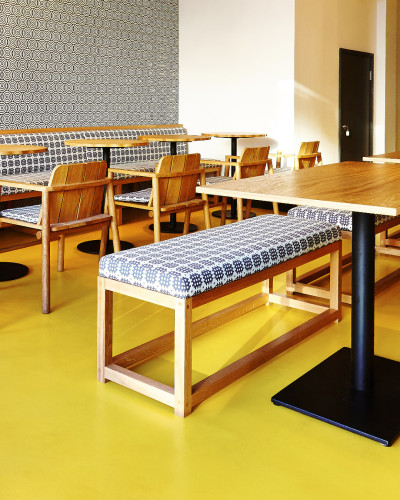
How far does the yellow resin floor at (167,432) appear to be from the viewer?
6.06 feet

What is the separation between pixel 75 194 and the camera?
357 cm

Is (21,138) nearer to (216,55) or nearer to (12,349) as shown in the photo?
(216,55)

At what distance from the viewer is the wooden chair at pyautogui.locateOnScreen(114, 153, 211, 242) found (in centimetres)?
420

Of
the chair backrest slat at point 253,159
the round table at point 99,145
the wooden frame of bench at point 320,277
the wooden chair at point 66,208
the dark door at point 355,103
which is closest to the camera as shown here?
the wooden chair at point 66,208

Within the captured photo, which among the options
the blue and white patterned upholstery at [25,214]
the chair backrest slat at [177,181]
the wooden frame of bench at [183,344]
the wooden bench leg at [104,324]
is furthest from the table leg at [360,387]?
the chair backrest slat at [177,181]

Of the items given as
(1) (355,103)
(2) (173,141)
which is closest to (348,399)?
(2) (173,141)

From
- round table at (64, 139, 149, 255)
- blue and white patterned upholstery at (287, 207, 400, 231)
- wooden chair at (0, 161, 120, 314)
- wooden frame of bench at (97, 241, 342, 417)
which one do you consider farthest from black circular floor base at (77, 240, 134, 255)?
wooden frame of bench at (97, 241, 342, 417)

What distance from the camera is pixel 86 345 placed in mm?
2975

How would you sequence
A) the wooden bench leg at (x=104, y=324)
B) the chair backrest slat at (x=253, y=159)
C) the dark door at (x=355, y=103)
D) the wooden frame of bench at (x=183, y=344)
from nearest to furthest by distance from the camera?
the wooden frame of bench at (x=183, y=344), the wooden bench leg at (x=104, y=324), the chair backrest slat at (x=253, y=159), the dark door at (x=355, y=103)

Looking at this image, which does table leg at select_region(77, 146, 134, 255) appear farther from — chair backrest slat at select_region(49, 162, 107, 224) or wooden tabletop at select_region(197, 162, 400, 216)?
wooden tabletop at select_region(197, 162, 400, 216)

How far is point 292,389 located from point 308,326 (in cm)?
66

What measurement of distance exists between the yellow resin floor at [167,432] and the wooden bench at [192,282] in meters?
0.06

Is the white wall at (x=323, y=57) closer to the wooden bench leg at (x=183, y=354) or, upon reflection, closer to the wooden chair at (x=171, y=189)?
the wooden chair at (x=171, y=189)

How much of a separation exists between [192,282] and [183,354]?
272 millimetres
